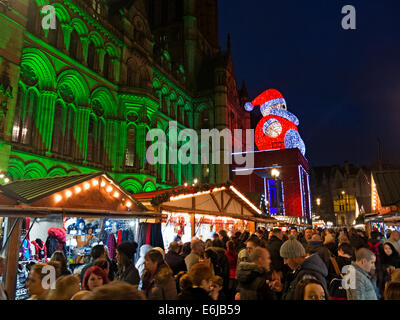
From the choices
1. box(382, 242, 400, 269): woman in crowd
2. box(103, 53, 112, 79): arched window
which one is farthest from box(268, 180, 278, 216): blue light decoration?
box(382, 242, 400, 269): woman in crowd

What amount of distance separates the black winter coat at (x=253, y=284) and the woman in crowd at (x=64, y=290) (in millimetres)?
1893

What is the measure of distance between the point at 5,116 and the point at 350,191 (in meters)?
72.0

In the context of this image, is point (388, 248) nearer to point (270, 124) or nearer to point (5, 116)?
point (5, 116)

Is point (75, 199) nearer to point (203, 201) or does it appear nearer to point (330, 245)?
point (330, 245)

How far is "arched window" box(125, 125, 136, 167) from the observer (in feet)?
78.7

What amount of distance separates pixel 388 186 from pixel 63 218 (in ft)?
51.6

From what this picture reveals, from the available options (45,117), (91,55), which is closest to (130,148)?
(45,117)

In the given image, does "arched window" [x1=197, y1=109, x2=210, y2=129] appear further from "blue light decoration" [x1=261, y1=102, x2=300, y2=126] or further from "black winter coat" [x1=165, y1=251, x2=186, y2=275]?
"black winter coat" [x1=165, y1=251, x2=186, y2=275]

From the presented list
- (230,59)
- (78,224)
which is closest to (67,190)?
(78,224)

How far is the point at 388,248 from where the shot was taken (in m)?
6.57

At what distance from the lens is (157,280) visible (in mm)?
3775

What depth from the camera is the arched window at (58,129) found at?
769 inches

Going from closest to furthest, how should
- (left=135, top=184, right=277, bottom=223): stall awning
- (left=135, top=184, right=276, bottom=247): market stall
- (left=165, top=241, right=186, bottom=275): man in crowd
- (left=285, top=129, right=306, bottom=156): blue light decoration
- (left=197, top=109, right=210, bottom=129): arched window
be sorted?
(left=165, top=241, right=186, bottom=275): man in crowd, (left=135, top=184, right=277, bottom=223): stall awning, (left=135, top=184, right=276, bottom=247): market stall, (left=285, top=129, right=306, bottom=156): blue light decoration, (left=197, top=109, right=210, bottom=129): arched window

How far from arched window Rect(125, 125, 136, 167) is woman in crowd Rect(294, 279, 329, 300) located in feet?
71.1
